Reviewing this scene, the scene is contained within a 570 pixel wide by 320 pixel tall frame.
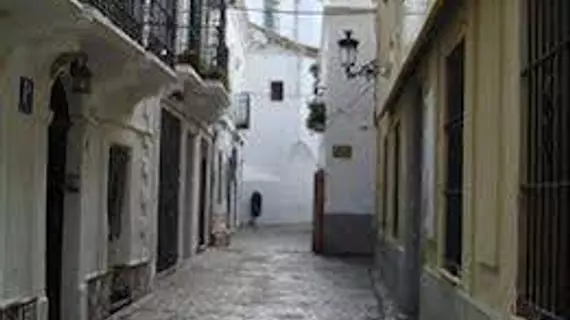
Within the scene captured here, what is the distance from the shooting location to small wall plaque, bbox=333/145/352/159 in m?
27.2

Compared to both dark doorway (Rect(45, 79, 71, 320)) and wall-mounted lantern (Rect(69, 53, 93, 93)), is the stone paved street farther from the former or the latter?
wall-mounted lantern (Rect(69, 53, 93, 93))

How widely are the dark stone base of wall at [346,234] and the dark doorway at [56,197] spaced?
1558 centimetres

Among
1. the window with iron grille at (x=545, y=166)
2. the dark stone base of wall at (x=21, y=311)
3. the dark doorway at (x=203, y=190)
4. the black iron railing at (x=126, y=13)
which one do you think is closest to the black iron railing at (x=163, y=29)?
the black iron railing at (x=126, y=13)

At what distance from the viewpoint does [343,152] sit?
89.3 feet

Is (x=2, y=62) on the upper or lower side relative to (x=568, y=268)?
upper

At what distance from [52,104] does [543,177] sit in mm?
7082

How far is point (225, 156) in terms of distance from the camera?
34.1 meters

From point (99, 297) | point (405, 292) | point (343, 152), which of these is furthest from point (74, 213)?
point (343, 152)

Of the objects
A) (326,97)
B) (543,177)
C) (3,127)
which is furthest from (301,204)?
(543,177)

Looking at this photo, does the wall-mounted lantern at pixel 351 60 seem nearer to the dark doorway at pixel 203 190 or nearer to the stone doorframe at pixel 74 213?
the dark doorway at pixel 203 190

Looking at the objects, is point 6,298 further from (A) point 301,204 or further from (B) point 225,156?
(A) point 301,204

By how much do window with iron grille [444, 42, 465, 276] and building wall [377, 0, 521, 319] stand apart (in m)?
0.13

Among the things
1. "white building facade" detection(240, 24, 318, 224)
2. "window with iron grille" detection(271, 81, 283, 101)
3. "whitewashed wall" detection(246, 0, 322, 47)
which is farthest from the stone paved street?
"whitewashed wall" detection(246, 0, 322, 47)

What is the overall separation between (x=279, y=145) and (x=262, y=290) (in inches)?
1161
